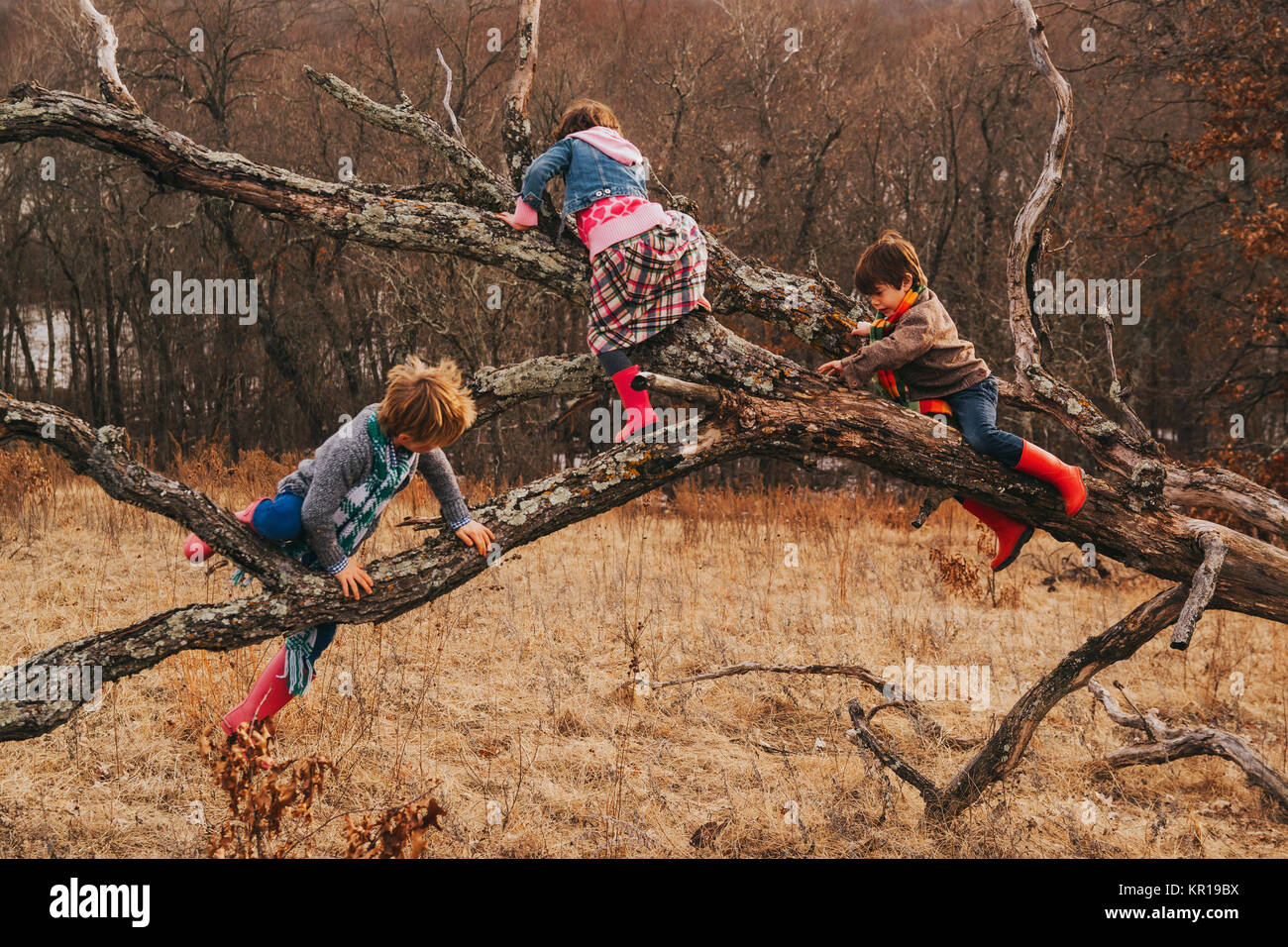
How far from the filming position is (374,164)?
591 inches

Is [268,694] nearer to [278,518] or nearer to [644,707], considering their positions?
[278,518]

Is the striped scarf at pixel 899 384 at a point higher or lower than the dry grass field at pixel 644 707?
higher

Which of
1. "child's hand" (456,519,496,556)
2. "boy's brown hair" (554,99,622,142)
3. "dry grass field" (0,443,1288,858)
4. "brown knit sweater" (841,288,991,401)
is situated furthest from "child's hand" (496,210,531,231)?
"dry grass field" (0,443,1288,858)

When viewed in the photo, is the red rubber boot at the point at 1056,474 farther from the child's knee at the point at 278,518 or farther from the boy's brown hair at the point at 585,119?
the child's knee at the point at 278,518

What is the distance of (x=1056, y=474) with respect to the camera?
378cm

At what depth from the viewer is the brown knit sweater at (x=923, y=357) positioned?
378cm

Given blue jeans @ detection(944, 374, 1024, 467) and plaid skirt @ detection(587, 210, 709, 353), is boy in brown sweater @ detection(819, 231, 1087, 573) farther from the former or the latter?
plaid skirt @ detection(587, 210, 709, 353)

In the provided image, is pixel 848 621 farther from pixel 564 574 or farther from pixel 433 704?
pixel 433 704

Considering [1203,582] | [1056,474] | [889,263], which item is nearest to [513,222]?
[889,263]

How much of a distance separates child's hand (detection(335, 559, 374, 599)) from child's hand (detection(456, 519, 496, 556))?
0.35 metres

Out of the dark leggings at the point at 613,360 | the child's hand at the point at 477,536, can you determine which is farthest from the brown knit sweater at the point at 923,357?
the child's hand at the point at 477,536

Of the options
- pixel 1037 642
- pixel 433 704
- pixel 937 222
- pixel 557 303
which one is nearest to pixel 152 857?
pixel 433 704

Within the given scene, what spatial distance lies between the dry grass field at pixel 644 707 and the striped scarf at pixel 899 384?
1.93 m

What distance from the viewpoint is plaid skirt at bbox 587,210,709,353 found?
3.77 metres
